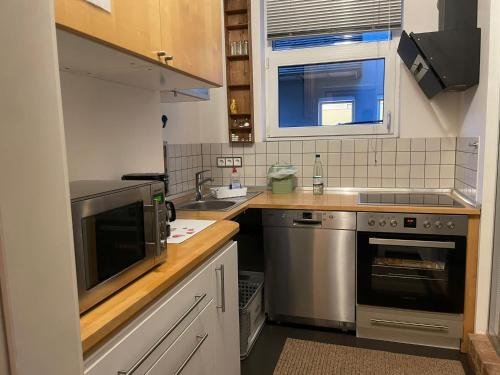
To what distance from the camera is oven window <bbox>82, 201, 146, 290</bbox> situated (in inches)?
35.8

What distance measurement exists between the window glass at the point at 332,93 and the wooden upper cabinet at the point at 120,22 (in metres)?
1.73

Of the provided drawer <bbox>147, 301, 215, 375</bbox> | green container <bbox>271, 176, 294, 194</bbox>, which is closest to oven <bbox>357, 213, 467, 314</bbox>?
green container <bbox>271, 176, 294, 194</bbox>

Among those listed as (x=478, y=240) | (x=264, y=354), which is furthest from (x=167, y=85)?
(x=478, y=240)

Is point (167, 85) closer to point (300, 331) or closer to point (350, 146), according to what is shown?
point (350, 146)

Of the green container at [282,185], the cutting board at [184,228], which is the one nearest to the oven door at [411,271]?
the green container at [282,185]

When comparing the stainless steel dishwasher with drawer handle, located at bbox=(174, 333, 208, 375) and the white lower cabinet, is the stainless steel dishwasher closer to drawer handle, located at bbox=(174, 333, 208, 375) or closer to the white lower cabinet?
the white lower cabinet

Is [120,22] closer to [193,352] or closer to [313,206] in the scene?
[193,352]

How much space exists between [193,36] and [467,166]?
5.83 feet

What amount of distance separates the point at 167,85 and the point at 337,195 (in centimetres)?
145

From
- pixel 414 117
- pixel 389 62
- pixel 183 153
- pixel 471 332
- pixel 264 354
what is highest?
pixel 389 62

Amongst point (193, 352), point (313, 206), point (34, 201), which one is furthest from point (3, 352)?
point (313, 206)

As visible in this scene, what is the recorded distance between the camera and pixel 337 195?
2711 millimetres

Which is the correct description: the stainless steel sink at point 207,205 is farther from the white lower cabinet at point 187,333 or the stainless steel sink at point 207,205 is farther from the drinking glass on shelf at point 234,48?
the drinking glass on shelf at point 234,48

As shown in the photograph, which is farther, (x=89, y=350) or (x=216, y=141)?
(x=216, y=141)
